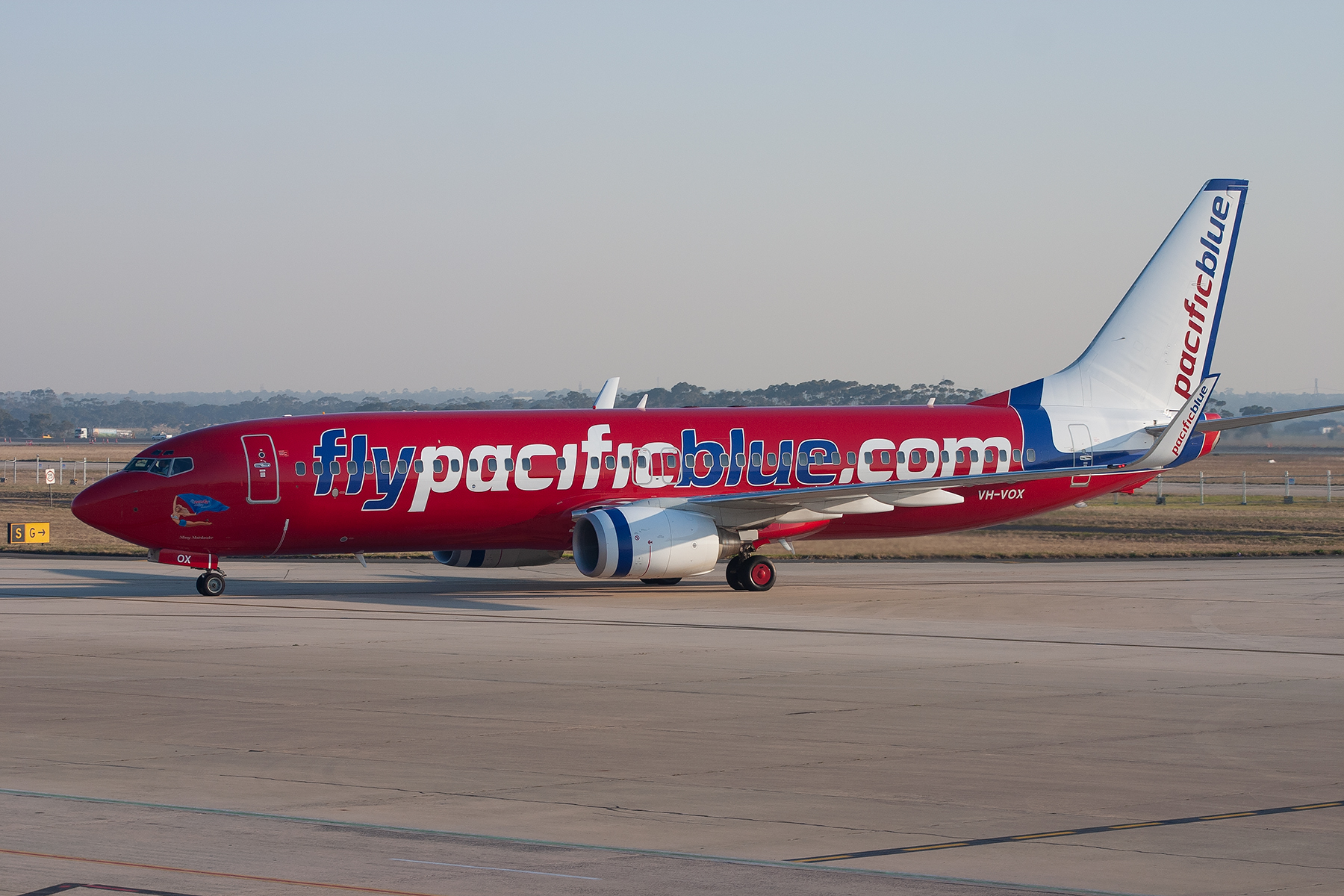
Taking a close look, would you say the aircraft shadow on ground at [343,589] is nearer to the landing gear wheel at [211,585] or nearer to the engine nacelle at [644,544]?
the landing gear wheel at [211,585]

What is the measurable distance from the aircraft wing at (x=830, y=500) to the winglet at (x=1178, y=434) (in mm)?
2703

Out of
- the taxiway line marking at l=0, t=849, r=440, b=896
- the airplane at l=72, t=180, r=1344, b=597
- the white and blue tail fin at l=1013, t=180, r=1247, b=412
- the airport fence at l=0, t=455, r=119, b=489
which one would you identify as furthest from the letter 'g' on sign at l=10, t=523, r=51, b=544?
the taxiway line marking at l=0, t=849, r=440, b=896

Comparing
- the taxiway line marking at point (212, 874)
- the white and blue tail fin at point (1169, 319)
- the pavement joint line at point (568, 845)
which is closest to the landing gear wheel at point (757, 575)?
the white and blue tail fin at point (1169, 319)

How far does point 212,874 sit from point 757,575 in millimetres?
24400

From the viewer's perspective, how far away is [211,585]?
3278 centimetres

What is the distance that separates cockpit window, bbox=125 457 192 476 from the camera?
1257 inches

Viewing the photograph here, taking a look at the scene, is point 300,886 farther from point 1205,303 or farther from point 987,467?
point 1205,303

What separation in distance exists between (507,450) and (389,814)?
21211 mm

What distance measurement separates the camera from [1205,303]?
128 feet

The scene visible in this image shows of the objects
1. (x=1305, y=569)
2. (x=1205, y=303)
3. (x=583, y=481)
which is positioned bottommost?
(x=1305, y=569)

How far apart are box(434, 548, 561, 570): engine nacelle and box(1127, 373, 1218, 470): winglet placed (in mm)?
13578

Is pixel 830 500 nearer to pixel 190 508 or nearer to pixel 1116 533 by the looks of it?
pixel 190 508

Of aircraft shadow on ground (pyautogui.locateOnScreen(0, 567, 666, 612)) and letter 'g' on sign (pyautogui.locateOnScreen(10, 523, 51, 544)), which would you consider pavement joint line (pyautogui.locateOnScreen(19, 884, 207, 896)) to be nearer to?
aircraft shadow on ground (pyautogui.locateOnScreen(0, 567, 666, 612))

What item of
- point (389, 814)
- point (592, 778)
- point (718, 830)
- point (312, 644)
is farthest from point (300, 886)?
point (312, 644)
